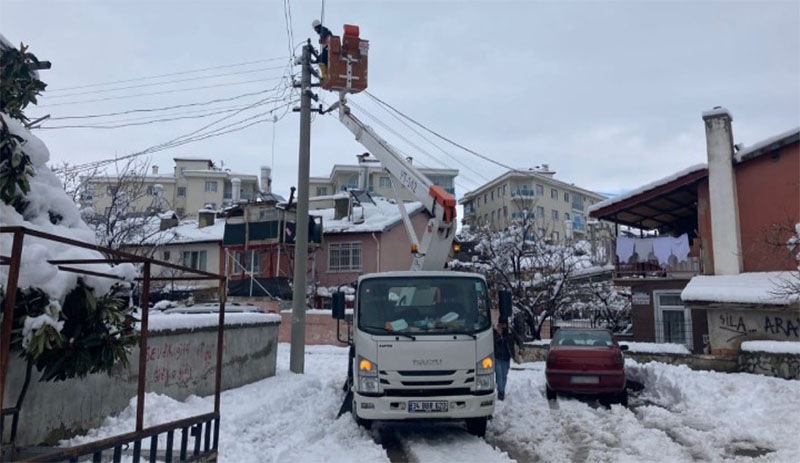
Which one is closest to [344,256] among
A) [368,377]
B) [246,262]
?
[246,262]

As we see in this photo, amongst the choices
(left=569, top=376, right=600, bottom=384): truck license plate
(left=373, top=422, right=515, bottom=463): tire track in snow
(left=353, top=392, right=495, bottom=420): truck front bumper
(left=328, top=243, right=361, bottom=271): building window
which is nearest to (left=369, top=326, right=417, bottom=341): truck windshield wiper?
(left=353, top=392, right=495, bottom=420): truck front bumper

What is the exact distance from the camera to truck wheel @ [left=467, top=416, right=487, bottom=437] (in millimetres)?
9734

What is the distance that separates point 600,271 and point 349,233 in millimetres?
15099

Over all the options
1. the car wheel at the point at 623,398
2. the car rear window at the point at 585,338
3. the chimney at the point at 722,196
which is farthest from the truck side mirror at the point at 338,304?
the chimney at the point at 722,196

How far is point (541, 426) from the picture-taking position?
35.7 feet

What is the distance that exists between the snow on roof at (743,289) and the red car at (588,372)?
517cm

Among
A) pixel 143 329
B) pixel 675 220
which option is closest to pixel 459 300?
pixel 143 329

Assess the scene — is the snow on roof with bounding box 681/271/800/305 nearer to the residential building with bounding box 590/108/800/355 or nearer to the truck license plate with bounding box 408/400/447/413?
the residential building with bounding box 590/108/800/355

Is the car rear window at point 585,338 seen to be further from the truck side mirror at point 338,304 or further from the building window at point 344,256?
the building window at point 344,256

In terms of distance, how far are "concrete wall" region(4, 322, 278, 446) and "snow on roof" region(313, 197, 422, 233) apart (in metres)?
21.1

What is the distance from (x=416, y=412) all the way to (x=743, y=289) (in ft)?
41.3

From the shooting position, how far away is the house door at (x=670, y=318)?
72.3 ft

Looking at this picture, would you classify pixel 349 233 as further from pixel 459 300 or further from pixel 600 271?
pixel 459 300

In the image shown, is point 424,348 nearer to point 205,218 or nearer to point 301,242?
point 301,242
